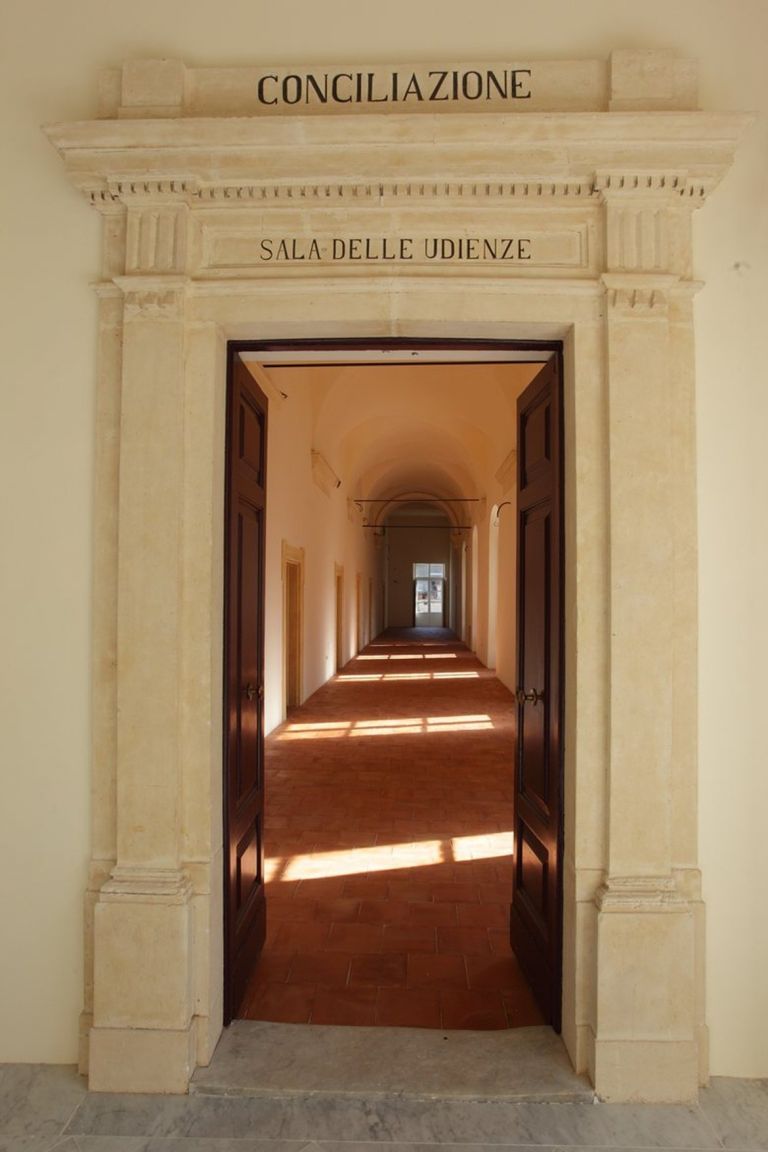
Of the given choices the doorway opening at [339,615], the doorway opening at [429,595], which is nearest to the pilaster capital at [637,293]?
the doorway opening at [339,615]

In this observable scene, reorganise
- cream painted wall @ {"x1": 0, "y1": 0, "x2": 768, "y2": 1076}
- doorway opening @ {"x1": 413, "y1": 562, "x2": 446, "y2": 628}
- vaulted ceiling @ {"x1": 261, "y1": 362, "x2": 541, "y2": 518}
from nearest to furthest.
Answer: cream painted wall @ {"x1": 0, "y1": 0, "x2": 768, "y2": 1076} → vaulted ceiling @ {"x1": 261, "y1": 362, "x2": 541, "y2": 518} → doorway opening @ {"x1": 413, "y1": 562, "x2": 446, "y2": 628}

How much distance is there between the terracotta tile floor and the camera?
3.63 meters

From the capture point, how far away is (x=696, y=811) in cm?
310

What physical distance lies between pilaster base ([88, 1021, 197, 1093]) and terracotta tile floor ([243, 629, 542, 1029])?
547 millimetres

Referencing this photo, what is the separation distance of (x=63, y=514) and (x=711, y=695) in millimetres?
2977

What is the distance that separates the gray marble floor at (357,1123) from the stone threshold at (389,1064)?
0.10ft

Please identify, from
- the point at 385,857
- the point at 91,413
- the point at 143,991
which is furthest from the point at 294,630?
the point at 143,991

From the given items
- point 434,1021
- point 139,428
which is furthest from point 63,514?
point 434,1021

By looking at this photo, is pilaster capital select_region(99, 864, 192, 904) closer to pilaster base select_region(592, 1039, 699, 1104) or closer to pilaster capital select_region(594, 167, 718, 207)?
pilaster base select_region(592, 1039, 699, 1104)

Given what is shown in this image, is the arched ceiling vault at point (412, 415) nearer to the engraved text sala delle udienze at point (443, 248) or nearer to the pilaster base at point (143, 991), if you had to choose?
the engraved text sala delle udienze at point (443, 248)

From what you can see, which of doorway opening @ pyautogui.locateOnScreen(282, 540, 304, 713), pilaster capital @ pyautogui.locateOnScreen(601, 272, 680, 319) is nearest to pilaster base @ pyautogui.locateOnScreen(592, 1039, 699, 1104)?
pilaster capital @ pyautogui.locateOnScreen(601, 272, 680, 319)

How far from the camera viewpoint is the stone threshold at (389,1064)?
2916 mm

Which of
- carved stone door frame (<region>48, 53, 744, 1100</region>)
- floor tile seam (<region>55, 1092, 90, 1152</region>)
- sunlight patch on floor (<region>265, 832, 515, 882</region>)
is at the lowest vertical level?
floor tile seam (<region>55, 1092, 90, 1152</region>)

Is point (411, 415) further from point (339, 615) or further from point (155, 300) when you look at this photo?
point (155, 300)
